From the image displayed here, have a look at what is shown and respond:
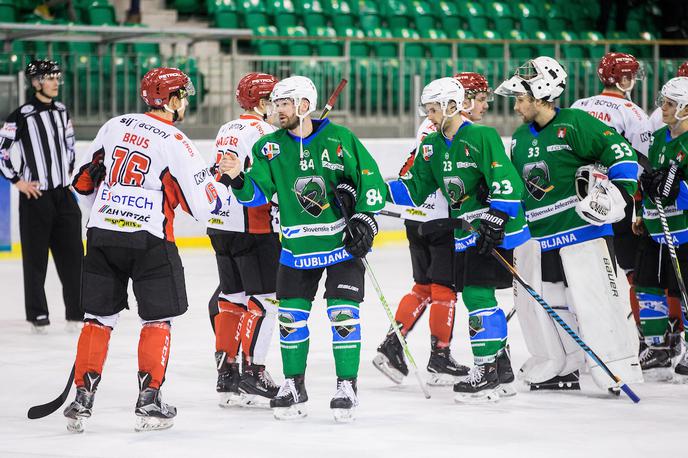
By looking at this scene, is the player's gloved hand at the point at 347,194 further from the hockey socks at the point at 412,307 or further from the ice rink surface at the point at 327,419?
the hockey socks at the point at 412,307

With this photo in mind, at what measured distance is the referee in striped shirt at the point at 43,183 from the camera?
23.5 ft

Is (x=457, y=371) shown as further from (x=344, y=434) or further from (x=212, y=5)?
(x=212, y=5)

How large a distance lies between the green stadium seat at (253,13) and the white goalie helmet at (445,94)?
8.11 meters

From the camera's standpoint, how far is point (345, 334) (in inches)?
189

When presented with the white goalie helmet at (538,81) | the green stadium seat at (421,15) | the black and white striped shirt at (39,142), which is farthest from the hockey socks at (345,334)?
the green stadium seat at (421,15)

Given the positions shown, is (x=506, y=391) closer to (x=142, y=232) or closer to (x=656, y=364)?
(x=656, y=364)

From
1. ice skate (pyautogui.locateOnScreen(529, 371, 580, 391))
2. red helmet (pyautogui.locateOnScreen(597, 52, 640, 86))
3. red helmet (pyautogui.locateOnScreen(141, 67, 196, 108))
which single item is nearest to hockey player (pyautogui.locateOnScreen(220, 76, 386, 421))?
red helmet (pyautogui.locateOnScreen(141, 67, 196, 108))

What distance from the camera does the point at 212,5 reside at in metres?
13.2

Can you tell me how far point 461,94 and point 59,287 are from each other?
181 inches

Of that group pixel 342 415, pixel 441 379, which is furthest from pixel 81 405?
pixel 441 379

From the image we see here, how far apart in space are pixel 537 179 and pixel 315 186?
3.81 feet

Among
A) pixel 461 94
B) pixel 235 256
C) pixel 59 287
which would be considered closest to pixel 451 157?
pixel 461 94

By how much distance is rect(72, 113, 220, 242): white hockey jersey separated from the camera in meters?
4.55

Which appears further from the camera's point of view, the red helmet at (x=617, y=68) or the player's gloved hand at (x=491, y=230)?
the red helmet at (x=617, y=68)
